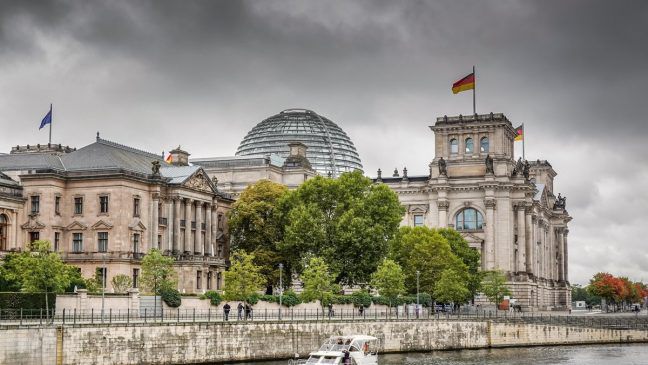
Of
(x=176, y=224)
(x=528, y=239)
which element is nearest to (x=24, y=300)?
(x=176, y=224)

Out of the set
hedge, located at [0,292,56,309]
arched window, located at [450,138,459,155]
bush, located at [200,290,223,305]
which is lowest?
bush, located at [200,290,223,305]

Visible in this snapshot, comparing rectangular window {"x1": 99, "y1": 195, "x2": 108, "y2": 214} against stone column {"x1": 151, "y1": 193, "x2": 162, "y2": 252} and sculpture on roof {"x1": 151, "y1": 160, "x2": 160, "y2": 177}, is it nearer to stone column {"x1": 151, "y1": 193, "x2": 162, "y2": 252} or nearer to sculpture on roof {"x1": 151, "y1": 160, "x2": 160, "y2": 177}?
stone column {"x1": 151, "y1": 193, "x2": 162, "y2": 252}

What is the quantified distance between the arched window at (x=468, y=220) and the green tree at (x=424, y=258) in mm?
33483

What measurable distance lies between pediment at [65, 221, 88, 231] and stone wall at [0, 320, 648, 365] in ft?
121

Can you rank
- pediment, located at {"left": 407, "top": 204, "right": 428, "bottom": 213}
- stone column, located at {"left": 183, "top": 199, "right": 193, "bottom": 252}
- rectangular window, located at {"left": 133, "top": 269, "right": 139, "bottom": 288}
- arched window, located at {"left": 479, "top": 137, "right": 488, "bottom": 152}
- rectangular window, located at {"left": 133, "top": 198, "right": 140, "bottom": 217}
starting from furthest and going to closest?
arched window, located at {"left": 479, "top": 137, "right": 488, "bottom": 152}, pediment, located at {"left": 407, "top": 204, "right": 428, "bottom": 213}, stone column, located at {"left": 183, "top": 199, "right": 193, "bottom": 252}, rectangular window, located at {"left": 133, "top": 198, "right": 140, "bottom": 217}, rectangular window, located at {"left": 133, "top": 269, "right": 139, "bottom": 288}

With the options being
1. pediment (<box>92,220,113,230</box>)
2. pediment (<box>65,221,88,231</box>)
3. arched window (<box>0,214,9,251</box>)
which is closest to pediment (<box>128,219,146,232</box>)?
pediment (<box>92,220,113,230</box>)

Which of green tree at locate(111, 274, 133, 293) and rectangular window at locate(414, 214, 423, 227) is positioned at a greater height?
rectangular window at locate(414, 214, 423, 227)

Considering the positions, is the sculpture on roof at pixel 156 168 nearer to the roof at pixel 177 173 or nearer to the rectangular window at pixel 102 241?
the roof at pixel 177 173

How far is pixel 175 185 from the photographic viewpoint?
120 metres

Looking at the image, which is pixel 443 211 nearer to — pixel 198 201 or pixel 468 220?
pixel 468 220

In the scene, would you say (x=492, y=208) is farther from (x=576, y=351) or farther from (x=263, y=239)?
(x=576, y=351)

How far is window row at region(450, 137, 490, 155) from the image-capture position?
167 metres

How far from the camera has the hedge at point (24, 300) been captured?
73.3m

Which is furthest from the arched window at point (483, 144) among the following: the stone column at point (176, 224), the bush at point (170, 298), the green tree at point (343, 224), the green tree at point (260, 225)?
the bush at point (170, 298)
